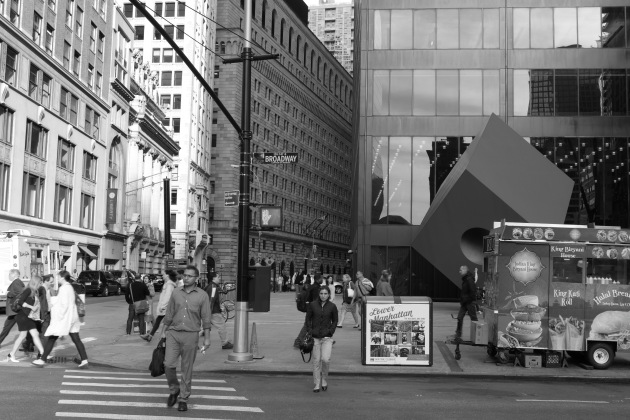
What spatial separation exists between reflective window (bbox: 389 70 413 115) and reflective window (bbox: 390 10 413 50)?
162cm

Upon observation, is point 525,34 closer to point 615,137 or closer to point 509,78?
point 509,78

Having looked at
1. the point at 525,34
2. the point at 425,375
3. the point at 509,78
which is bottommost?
the point at 425,375

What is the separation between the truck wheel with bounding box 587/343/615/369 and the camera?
14.6 metres

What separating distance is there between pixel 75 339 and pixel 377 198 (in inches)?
1104

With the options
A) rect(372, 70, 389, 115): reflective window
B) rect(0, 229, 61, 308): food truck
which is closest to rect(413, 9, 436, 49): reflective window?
rect(372, 70, 389, 115): reflective window

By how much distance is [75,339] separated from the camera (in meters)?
14.0

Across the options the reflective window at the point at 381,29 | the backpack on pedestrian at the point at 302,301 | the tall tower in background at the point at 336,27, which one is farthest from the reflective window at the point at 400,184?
the tall tower in background at the point at 336,27

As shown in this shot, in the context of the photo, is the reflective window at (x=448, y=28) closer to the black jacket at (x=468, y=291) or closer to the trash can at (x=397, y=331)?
the black jacket at (x=468, y=291)

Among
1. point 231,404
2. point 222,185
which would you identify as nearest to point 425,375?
point 231,404

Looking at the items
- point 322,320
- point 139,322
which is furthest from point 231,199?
point 139,322

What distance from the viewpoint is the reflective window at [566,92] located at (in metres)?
40.3

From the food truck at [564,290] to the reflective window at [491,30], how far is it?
2811 cm

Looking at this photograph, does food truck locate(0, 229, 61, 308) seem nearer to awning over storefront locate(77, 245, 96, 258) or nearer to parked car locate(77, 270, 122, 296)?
parked car locate(77, 270, 122, 296)

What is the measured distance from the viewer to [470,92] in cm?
4069
